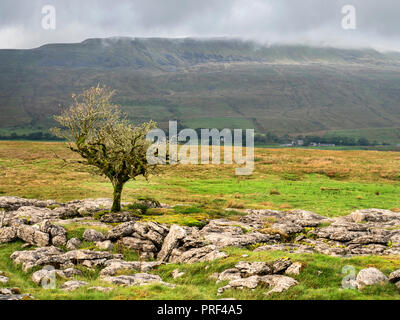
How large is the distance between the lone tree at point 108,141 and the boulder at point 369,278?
77.2 ft

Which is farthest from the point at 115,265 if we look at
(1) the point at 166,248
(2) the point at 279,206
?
(2) the point at 279,206

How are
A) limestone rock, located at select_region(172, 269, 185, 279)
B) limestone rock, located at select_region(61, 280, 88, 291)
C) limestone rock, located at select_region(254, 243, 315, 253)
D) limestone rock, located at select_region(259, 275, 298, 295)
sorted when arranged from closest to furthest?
limestone rock, located at select_region(259, 275, 298, 295)
limestone rock, located at select_region(61, 280, 88, 291)
limestone rock, located at select_region(172, 269, 185, 279)
limestone rock, located at select_region(254, 243, 315, 253)

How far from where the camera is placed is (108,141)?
3609 centimetres

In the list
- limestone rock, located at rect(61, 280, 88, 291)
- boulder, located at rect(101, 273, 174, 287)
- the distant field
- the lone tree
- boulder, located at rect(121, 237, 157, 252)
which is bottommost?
the distant field

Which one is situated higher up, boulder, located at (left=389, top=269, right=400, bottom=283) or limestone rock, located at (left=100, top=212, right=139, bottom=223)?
boulder, located at (left=389, top=269, right=400, bottom=283)

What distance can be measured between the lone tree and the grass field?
3830mm

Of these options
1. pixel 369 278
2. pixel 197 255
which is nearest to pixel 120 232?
pixel 197 255

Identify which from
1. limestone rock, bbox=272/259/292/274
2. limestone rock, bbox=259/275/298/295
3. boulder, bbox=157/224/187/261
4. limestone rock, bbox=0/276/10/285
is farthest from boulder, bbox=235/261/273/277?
limestone rock, bbox=0/276/10/285

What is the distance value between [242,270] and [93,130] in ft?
79.0

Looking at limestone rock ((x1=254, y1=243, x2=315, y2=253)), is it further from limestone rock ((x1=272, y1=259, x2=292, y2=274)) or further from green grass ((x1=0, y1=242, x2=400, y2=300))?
→ limestone rock ((x1=272, y1=259, x2=292, y2=274))

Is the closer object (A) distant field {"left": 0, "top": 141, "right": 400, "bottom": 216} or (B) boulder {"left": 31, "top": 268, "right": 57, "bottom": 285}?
(B) boulder {"left": 31, "top": 268, "right": 57, "bottom": 285}

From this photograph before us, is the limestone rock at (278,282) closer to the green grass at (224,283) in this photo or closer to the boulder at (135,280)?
the green grass at (224,283)

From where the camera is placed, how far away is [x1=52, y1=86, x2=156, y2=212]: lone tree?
35.4 metres
